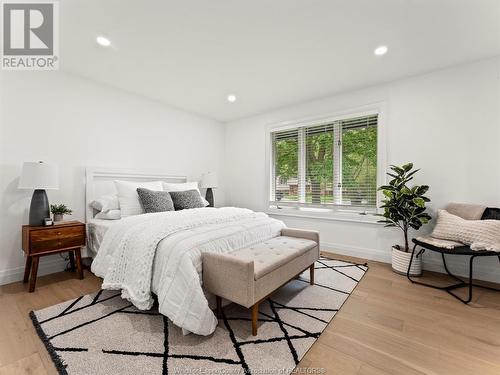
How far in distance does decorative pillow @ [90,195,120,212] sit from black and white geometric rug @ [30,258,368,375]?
1.06 m

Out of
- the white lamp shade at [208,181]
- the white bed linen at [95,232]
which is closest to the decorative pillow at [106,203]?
the white bed linen at [95,232]

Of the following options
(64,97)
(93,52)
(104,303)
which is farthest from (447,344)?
(64,97)

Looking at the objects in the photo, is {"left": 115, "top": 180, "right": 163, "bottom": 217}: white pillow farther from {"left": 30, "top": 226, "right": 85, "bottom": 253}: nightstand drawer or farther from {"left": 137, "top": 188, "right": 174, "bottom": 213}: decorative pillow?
{"left": 30, "top": 226, "right": 85, "bottom": 253}: nightstand drawer

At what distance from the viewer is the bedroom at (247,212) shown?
1601 millimetres

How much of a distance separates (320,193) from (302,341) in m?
2.61

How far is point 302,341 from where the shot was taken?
1.62 metres

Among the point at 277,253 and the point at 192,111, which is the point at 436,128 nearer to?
the point at 277,253

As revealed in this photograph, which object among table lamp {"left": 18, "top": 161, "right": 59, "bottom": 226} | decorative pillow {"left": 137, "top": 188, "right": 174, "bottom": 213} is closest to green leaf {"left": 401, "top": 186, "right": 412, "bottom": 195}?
decorative pillow {"left": 137, "top": 188, "right": 174, "bottom": 213}

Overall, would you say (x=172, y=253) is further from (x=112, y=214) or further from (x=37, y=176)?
(x=37, y=176)

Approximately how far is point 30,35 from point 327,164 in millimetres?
3850

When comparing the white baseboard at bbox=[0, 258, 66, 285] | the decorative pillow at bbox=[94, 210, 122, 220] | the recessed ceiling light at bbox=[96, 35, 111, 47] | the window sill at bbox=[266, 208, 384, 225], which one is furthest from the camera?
the window sill at bbox=[266, 208, 384, 225]

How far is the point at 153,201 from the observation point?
290 centimetres

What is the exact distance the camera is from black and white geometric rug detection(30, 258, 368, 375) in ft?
4.56

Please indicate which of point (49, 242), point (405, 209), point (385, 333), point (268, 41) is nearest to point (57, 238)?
point (49, 242)
